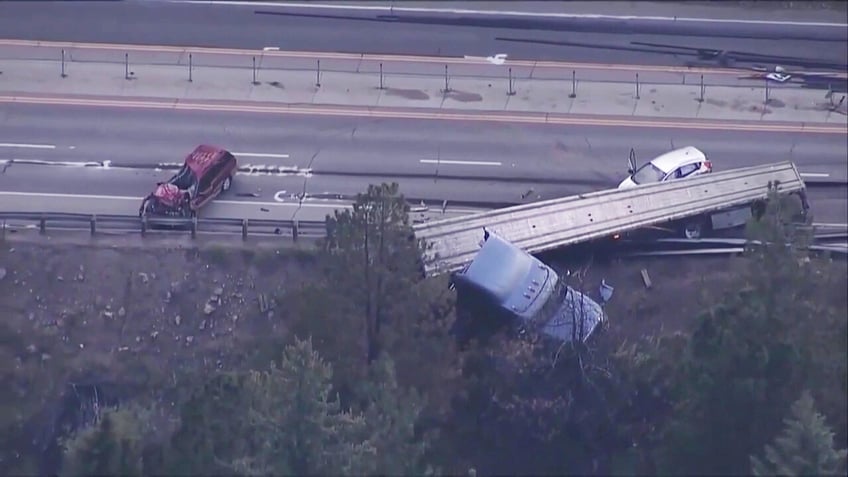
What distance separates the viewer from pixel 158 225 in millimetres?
27297

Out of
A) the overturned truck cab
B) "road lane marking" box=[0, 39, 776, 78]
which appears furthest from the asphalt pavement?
the overturned truck cab

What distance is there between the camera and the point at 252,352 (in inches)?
1006

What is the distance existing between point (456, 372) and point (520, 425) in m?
1.66

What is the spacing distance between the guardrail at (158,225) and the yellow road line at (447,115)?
4206mm

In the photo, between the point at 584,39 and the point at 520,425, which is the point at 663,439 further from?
the point at 584,39

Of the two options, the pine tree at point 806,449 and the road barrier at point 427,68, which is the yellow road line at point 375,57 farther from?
the pine tree at point 806,449

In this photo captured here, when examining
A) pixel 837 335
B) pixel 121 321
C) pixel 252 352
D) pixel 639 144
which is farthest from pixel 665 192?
pixel 121 321

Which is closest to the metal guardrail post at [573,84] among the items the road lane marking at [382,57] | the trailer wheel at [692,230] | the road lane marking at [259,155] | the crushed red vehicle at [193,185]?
the road lane marking at [382,57]

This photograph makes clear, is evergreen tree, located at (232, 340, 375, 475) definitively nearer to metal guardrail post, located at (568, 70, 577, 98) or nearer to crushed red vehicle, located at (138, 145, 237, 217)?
crushed red vehicle, located at (138, 145, 237, 217)

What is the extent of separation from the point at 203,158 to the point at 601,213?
798 cm

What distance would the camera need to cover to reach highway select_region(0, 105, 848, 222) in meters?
→ 29.0

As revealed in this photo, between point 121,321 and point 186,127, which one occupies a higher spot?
point 186,127

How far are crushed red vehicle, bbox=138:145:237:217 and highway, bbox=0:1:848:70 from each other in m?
5.33

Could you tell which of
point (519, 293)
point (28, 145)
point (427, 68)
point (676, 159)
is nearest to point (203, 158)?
point (28, 145)
